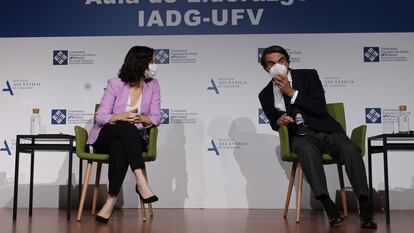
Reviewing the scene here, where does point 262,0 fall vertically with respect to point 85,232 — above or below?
above

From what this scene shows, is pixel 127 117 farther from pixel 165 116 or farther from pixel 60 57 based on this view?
pixel 60 57

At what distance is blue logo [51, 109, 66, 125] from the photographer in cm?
441

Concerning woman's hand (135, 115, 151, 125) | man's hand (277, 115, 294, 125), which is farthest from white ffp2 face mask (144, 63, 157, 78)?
man's hand (277, 115, 294, 125)

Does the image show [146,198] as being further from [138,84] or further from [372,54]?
[372,54]

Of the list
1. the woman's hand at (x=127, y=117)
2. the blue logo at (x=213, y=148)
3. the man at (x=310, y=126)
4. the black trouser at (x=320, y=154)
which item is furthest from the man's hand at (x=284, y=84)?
the blue logo at (x=213, y=148)

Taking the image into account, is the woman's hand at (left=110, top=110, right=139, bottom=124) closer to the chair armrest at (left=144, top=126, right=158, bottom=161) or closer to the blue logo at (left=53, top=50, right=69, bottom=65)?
the chair armrest at (left=144, top=126, right=158, bottom=161)

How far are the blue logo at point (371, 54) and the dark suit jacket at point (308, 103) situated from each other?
1.26 meters

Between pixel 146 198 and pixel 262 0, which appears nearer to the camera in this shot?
pixel 146 198

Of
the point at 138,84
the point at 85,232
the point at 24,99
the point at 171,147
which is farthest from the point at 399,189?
the point at 24,99

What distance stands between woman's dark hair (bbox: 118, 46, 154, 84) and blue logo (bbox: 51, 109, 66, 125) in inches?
49.6

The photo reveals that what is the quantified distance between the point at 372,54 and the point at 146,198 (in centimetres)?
253

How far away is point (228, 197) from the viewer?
14.0 ft

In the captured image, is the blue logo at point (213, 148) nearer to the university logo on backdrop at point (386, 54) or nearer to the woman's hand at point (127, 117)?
the woman's hand at point (127, 117)

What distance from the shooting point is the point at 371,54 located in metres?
4.31
